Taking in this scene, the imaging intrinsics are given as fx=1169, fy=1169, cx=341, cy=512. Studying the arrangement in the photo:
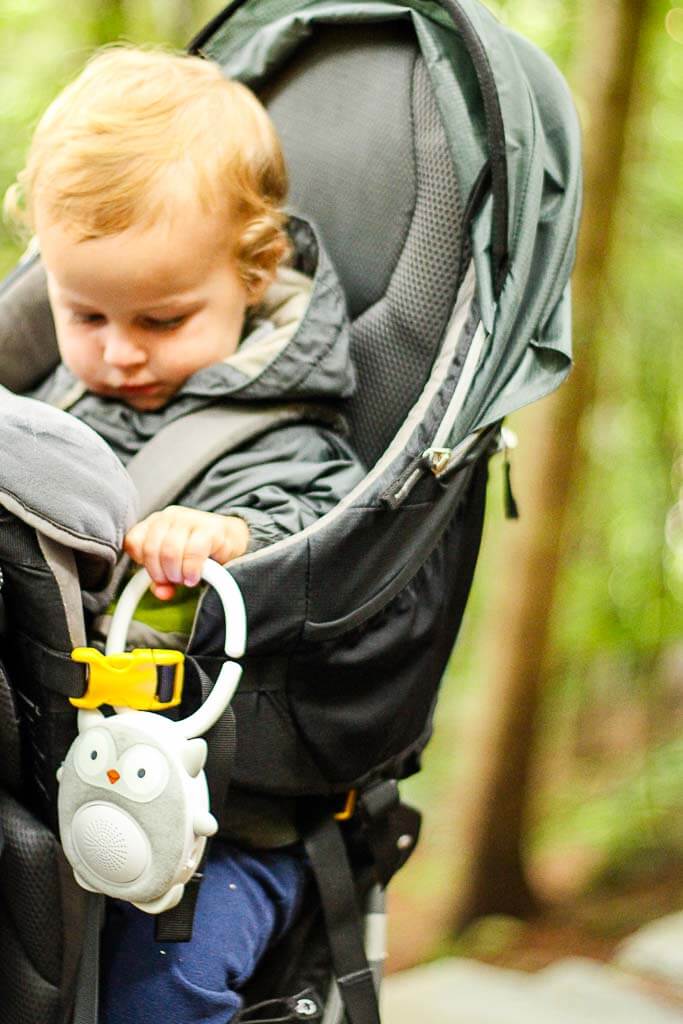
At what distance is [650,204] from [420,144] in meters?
2.32

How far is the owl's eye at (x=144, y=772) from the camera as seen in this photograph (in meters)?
1.08

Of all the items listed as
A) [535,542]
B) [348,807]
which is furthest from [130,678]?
[535,542]

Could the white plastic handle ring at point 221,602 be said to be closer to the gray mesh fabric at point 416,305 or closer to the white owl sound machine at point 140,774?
the white owl sound machine at point 140,774

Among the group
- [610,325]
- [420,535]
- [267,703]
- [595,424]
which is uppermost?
[420,535]

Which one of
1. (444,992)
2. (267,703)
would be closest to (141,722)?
(267,703)

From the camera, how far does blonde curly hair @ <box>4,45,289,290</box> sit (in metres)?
1.36

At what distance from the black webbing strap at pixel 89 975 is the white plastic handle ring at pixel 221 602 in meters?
0.27

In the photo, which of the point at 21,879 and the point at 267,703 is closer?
the point at 21,879

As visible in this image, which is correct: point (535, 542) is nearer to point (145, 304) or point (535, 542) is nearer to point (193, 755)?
point (145, 304)

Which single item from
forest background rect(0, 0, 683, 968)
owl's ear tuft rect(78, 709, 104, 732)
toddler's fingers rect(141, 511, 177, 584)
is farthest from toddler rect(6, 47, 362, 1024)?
Result: forest background rect(0, 0, 683, 968)

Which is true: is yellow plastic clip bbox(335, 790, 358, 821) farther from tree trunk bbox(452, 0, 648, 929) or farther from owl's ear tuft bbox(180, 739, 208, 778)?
tree trunk bbox(452, 0, 648, 929)

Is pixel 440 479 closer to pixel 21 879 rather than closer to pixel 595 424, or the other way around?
pixel 21 879

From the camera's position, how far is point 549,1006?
2773 millimetres

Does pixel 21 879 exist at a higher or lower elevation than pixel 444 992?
higher
